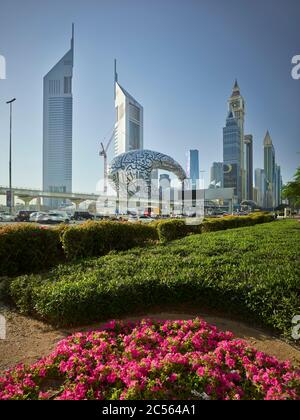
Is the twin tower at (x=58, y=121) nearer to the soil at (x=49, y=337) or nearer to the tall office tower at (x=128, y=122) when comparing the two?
the soil at (x=49, y=337)

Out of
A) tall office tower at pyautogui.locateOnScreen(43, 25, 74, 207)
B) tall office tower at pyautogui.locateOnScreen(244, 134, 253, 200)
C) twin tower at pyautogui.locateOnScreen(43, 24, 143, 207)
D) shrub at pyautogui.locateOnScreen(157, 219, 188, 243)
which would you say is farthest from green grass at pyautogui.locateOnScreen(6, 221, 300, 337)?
tall office tower at pyautogui.locateOnScreen(244, 134, 253, 200)

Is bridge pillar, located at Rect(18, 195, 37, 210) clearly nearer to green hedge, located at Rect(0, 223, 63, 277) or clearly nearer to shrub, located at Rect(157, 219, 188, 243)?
shrub, located at Rect(157, 219, 188, 243)

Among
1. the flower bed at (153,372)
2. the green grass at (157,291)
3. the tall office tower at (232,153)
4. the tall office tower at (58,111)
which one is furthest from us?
the tall office tower at (232,153)

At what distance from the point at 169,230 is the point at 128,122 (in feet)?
250

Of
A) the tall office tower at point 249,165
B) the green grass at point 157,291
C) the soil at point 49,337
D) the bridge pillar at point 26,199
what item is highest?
the tall office tower at point 249,165

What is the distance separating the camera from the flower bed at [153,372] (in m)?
2.21

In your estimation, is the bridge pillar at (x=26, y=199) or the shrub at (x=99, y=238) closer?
the shrub at (x=99, y=238)

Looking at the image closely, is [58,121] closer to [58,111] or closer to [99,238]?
[58,111]

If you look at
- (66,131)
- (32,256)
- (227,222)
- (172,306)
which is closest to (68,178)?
(66,131)

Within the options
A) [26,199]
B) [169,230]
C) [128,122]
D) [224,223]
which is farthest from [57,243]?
[128,122]

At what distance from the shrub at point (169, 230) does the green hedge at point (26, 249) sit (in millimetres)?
4852

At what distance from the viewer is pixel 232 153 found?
311 ft

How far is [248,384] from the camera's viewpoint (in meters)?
2.31

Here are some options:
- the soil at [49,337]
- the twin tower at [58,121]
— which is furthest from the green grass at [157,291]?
the twin tower at [58,121]
